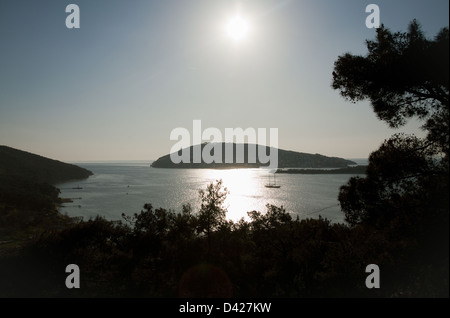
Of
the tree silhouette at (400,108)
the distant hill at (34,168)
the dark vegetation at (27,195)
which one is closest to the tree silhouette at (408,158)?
the tree silhouette at (400,108)

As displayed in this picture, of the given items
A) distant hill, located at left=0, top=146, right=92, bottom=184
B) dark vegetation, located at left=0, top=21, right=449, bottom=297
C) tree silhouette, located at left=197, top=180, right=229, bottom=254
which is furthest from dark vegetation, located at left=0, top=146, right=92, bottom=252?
tree silhouette, located at left=197, top=180, right=229, bottom=254

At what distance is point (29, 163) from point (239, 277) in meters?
174

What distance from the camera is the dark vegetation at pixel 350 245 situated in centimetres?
984

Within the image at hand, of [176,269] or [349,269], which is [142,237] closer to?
[176,269]

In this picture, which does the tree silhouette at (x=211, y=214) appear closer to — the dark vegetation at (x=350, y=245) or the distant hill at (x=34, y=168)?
the dark vegetation at (x=350, y=245)

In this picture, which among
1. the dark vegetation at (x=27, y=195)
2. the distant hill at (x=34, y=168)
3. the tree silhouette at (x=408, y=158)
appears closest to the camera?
the tree silhouette at (x=408, y=158)

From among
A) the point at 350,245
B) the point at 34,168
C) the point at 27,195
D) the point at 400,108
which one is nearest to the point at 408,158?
the point at 400,108

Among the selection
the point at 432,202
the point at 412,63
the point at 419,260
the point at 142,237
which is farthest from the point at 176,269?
the point at 412,63

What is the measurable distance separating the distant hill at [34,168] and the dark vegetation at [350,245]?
419 ft

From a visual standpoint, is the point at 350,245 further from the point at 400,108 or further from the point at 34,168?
the point at 34,168

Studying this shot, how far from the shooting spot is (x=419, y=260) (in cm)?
974

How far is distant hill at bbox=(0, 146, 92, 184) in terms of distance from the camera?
128250 mm

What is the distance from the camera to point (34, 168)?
14175 cm

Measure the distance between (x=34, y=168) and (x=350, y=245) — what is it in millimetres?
173437
